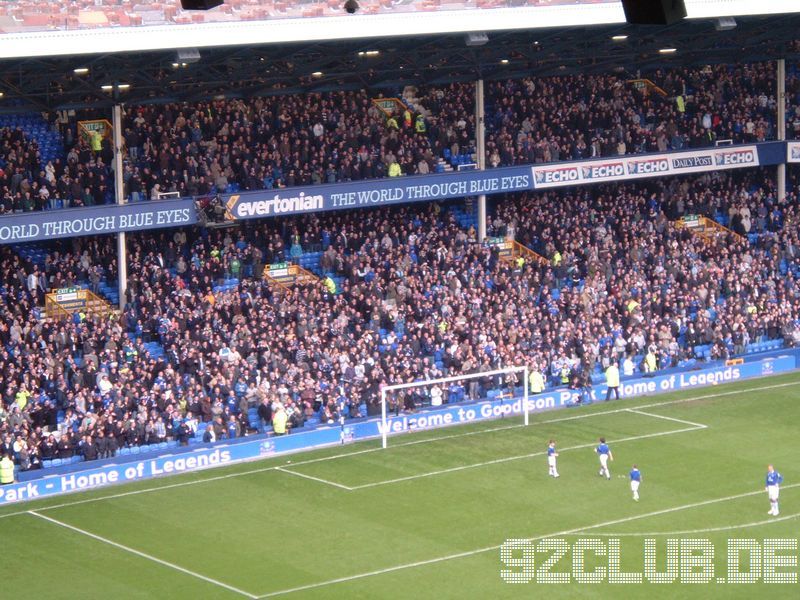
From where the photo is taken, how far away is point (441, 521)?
3142cm

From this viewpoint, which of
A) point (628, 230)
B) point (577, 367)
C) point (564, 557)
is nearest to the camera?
point (564, 557)

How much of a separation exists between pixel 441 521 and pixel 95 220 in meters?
14.0

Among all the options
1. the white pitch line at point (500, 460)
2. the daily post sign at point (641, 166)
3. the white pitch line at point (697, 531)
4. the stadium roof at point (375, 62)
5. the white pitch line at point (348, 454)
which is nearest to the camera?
the white pitch line at point (697, 531)

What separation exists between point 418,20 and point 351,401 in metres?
10.3

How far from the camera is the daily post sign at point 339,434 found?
1336 inches

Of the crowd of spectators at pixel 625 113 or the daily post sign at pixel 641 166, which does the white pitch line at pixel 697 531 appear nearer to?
the daily post sign at pixel 641 166

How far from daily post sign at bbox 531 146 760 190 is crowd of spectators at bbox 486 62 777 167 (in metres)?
0.56

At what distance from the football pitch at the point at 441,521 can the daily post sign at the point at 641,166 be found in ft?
37.2

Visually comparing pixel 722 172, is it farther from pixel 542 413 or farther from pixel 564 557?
pixel 564 557

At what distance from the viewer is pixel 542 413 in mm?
41156

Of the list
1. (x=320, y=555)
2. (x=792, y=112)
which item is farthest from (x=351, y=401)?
(x=792, y=112)
